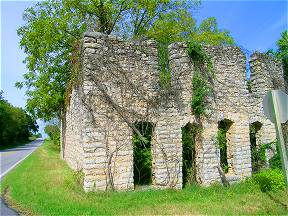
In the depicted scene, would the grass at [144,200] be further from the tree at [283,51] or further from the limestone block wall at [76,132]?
the tree at [283,51]

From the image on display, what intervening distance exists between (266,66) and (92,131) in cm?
830

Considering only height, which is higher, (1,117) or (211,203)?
(1,117)

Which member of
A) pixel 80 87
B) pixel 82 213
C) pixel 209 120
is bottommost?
pixel 82 213

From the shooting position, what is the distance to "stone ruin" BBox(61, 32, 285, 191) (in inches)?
393

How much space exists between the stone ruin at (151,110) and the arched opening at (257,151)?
93 centimetres

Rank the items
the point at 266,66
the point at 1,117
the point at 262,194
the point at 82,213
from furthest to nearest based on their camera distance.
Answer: the point at 1,117, the point at 266,66, the point at 262,194, the point at 82,213

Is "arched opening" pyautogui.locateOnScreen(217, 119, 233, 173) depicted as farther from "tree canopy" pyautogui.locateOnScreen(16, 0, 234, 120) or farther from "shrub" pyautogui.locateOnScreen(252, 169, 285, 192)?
"tree canopy" pyautogui.locateOnScreen(16, 0, 234, 120)

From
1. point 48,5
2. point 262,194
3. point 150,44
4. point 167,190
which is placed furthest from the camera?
point 48,5

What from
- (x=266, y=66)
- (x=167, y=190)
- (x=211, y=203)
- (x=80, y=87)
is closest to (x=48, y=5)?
(x=80, y=87)

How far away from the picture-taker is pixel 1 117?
51656 millimetres

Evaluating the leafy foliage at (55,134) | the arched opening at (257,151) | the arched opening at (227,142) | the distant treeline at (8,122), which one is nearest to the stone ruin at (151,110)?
the arched opening at (227,142)

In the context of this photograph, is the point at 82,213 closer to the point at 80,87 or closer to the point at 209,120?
the point at 80,87

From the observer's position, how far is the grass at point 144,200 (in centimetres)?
784

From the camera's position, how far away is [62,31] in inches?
872
